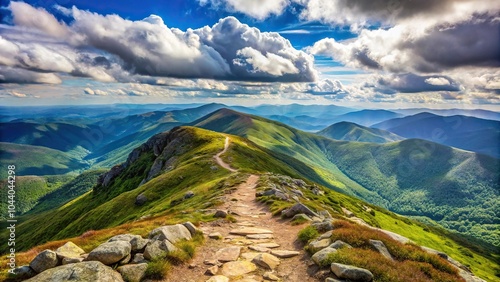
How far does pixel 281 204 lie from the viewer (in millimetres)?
35031

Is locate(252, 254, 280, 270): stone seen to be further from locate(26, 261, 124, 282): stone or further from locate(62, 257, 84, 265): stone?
locate(62, 257, 84, 265): stone

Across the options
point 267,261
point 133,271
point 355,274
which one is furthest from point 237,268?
point 355,274

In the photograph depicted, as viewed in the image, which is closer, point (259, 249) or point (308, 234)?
point (259, 249)

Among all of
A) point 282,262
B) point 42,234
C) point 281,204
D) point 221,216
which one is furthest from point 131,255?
point 42,234

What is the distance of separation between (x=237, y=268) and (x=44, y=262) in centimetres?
983

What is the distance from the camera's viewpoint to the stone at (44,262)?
1296 cm

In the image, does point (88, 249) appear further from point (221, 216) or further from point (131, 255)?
point (221, 216)

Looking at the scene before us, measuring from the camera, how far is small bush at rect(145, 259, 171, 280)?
14.0 metres

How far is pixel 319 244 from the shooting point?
57.3ft

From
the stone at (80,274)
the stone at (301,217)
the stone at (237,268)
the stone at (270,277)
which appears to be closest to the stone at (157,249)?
the stone at (80,274)

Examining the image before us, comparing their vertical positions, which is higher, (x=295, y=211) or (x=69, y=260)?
(x=69, y=260)

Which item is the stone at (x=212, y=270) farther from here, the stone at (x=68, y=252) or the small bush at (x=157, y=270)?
the stone at (x=68, y=252)

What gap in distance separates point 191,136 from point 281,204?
133m

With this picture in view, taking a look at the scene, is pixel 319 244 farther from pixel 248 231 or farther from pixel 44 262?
pixel 44 262
